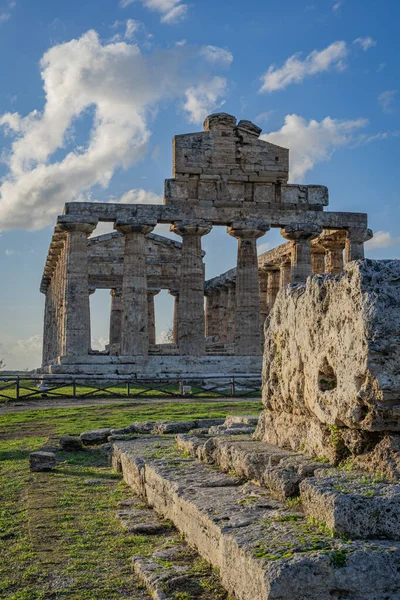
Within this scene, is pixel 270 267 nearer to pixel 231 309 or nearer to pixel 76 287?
pixel 231 309

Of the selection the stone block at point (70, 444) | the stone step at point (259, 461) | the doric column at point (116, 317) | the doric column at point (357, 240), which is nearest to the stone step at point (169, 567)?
the stone step at point (259, 461)

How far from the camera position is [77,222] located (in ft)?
98.9

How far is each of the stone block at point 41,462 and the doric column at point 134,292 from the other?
65.5ft

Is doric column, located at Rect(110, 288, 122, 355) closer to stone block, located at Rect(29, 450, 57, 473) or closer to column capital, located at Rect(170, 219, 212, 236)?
column capital, located at Rect(170, 219, 212, 236)

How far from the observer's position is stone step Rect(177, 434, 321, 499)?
569 cm

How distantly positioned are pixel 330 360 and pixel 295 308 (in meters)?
1.00

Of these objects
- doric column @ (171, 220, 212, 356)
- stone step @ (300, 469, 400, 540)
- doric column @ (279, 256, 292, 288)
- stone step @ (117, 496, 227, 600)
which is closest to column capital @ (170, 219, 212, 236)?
doric column @ (171, 220, 212, 356)

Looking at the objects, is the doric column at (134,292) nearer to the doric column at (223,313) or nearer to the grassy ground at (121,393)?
the grassy ground at (121,393)

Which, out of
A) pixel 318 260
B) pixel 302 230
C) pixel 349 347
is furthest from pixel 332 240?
pixel 349 347

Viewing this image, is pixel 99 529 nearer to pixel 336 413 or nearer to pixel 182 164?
pixel 336 413

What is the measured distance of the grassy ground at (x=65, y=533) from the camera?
5.06 metres

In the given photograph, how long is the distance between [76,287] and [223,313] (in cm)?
1941

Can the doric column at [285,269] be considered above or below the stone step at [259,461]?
above

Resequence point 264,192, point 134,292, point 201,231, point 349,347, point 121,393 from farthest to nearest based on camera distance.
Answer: point 264,192, point 201,231, point 134,292, point 121,393, point 349,347
